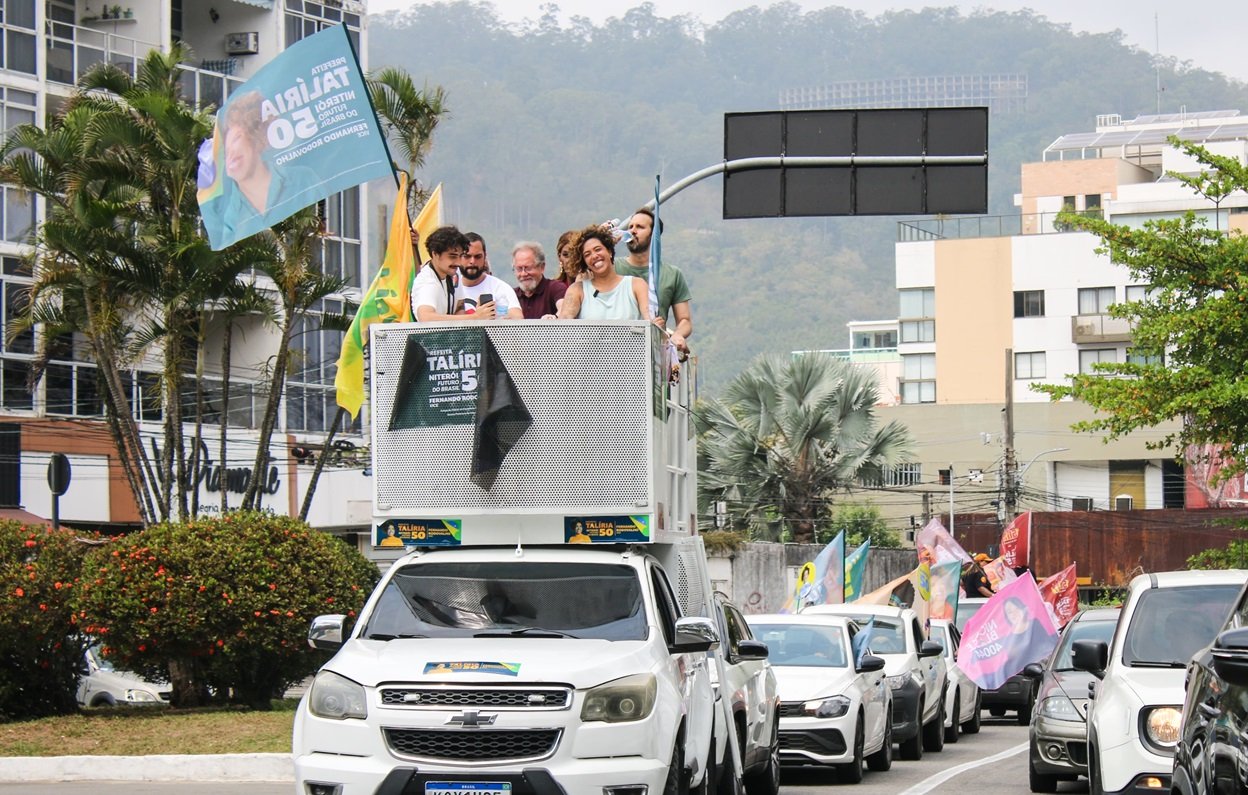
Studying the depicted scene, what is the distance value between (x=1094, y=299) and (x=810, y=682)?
64260mm

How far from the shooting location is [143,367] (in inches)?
1630

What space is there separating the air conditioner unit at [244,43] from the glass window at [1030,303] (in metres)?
41.3

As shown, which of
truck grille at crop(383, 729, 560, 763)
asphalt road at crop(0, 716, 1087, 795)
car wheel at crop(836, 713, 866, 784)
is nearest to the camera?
truck grille at crop(383, 729, 560, 763)

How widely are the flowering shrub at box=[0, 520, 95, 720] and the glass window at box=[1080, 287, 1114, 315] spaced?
208 ft

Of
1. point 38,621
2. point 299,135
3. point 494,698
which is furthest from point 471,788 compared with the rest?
point 299,135

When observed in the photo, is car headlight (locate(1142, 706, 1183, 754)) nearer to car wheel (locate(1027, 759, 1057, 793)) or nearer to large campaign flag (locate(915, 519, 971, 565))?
car wheel (locate(1027, 759, 1057, 793))

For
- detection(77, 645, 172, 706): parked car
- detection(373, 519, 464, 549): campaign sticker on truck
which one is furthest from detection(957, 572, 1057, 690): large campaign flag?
detection(77, 645, 172, 706): parked car

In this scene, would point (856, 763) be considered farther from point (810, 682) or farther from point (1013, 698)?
point (1013, 698)

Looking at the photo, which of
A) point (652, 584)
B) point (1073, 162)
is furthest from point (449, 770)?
point (1073, 162)

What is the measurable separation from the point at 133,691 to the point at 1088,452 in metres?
50.7

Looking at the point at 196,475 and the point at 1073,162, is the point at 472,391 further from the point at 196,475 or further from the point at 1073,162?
the point at 1073,162

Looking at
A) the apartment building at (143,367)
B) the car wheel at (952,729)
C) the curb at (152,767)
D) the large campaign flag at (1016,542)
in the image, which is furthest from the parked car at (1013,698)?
the curb at (152,767)

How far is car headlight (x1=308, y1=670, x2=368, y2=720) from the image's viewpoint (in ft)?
32.0

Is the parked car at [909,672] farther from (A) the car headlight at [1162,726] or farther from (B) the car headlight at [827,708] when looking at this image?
(A) the car headlight at [1162,726]
